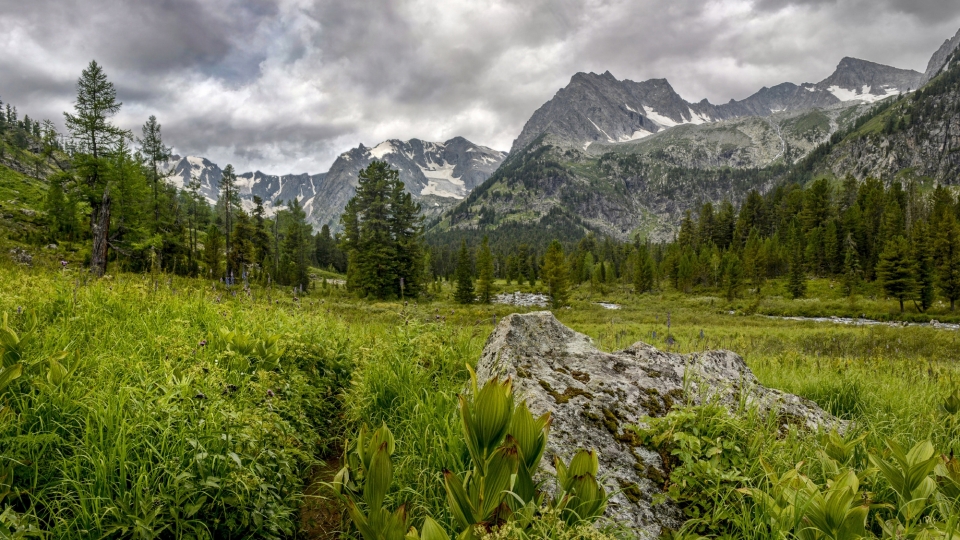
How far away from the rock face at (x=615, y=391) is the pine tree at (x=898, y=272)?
201 ft

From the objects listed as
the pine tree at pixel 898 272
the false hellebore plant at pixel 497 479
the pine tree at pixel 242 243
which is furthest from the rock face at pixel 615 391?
the pine tree at pixel 898 272

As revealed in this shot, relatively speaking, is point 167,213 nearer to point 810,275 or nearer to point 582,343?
point 582,343

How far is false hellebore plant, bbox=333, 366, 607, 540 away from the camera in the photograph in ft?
4.90

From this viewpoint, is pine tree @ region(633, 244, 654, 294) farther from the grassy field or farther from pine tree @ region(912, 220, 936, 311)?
the grassy field

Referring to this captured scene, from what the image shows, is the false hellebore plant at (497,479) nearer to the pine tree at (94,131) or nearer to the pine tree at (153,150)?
the pine tree at (94,131)

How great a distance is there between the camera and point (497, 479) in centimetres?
150

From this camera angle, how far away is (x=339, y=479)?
2.10 metres

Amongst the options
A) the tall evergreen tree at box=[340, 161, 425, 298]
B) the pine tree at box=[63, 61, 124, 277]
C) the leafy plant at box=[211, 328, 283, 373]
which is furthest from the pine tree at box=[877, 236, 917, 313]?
the pine tree at box=[63, 61, 124, 277]

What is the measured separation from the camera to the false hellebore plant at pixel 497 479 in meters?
1.49

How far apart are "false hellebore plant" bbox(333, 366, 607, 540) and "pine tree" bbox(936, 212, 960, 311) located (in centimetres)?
6668

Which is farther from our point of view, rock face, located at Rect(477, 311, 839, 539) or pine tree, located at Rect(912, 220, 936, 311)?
pine tree, located at Rect(912, 220, 936, 311)

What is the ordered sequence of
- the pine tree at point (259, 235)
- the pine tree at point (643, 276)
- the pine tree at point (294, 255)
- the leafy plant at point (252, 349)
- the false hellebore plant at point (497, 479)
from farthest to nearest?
the pine tree at point (643, 276)
the pine tree at point (259, 235)
the pine tree at point (294, 255)
the leafy plant at point (252, 349)
the false hellebore plant at point (497, 479)

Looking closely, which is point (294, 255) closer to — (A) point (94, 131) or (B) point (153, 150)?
(B) point (153, 150)

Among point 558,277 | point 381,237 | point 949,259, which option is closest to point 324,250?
point 381,237
